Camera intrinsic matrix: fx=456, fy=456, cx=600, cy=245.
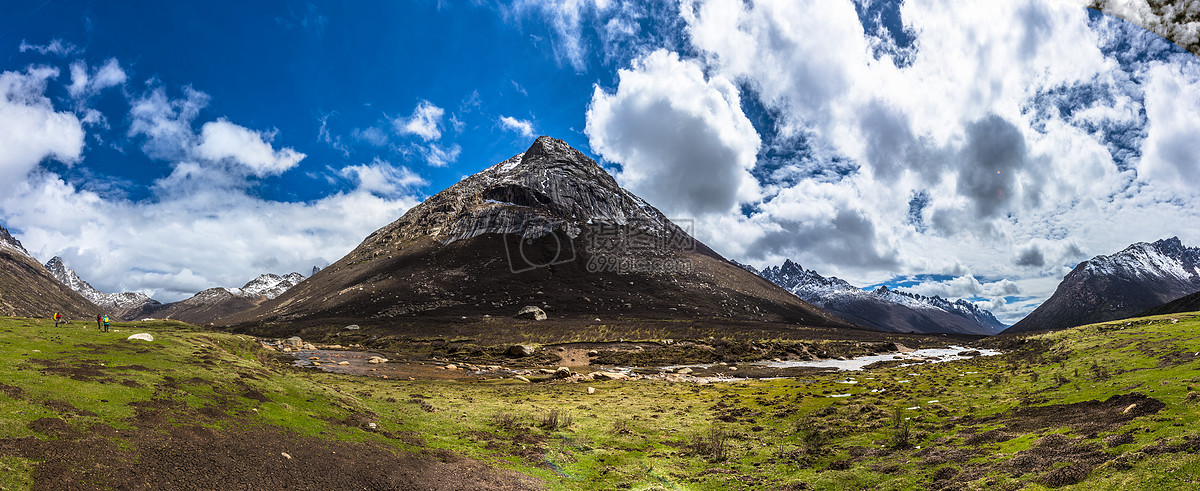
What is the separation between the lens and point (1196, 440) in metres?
12.0

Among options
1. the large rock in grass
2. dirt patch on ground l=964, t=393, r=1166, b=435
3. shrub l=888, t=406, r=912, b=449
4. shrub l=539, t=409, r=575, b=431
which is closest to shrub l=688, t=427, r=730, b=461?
shrub l=888, t=406, r=912, b=449

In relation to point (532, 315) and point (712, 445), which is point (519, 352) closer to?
point (712, 445)

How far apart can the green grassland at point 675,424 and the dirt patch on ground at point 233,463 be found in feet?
0.66

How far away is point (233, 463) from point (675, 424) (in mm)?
24237

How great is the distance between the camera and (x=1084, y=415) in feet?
64.3

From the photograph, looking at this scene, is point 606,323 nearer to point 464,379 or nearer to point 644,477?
point 464,379

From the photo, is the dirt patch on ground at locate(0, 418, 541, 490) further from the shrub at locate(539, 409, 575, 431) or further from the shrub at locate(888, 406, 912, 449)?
the shrub at locate(888, 406, 912, 449)

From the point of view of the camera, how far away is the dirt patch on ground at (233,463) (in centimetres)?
Result: 1302

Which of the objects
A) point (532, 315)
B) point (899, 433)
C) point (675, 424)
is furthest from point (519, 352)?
point (899, 433)

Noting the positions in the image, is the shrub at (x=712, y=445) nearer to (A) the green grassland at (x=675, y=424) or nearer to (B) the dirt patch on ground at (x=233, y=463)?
(A) the green grassland at (x=675, y=424)

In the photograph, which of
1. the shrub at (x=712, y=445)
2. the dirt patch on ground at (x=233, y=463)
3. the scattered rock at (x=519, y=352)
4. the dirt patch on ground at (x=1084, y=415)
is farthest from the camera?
the scattered rock at (x=519, y=352)

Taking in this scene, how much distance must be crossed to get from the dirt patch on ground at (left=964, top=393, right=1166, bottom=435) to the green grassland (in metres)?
0.13

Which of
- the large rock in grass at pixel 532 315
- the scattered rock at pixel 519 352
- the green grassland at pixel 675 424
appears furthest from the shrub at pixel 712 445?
the large rock in grass at pixel 532 315

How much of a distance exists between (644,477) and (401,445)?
39.0 ft
